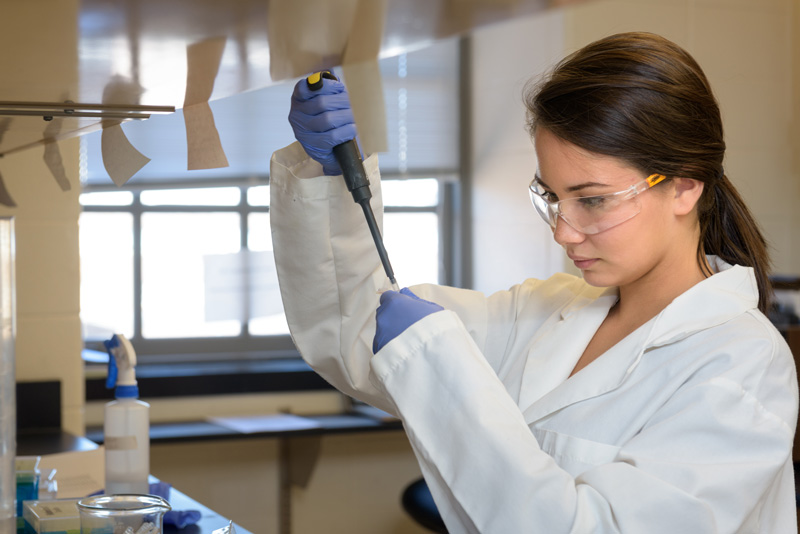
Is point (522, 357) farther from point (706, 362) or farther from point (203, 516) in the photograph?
point (203, 516)

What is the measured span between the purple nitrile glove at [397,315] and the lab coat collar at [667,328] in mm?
236

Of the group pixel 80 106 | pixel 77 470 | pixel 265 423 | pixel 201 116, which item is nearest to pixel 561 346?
pixel 201 116

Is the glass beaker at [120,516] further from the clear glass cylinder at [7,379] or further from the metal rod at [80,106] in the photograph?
the metal rod at [80,106]

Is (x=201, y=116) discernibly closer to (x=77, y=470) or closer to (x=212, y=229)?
(x=77, y=470)

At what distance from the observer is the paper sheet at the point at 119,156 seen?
120 centimetres

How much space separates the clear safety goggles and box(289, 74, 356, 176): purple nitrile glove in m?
0.30

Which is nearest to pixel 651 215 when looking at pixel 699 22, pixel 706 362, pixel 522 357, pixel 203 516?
pixel 706 362

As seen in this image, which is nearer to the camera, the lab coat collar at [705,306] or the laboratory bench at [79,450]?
the lab coat collar at [705,306]

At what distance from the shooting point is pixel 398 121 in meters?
3.64

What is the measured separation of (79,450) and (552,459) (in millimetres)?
1338

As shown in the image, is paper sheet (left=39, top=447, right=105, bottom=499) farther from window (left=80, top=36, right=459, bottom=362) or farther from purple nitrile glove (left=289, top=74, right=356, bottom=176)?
window (left=80, top=36, right=459, bottom=362)

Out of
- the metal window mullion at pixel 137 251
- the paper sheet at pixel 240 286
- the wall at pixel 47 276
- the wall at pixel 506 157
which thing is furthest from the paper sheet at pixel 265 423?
the wall at pixel 506 157

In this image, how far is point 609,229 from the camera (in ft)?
3.53

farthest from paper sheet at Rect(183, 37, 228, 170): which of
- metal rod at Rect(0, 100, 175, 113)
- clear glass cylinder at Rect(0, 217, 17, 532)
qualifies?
clear glass cylinder at Rect(0, 217, 17, 532)
